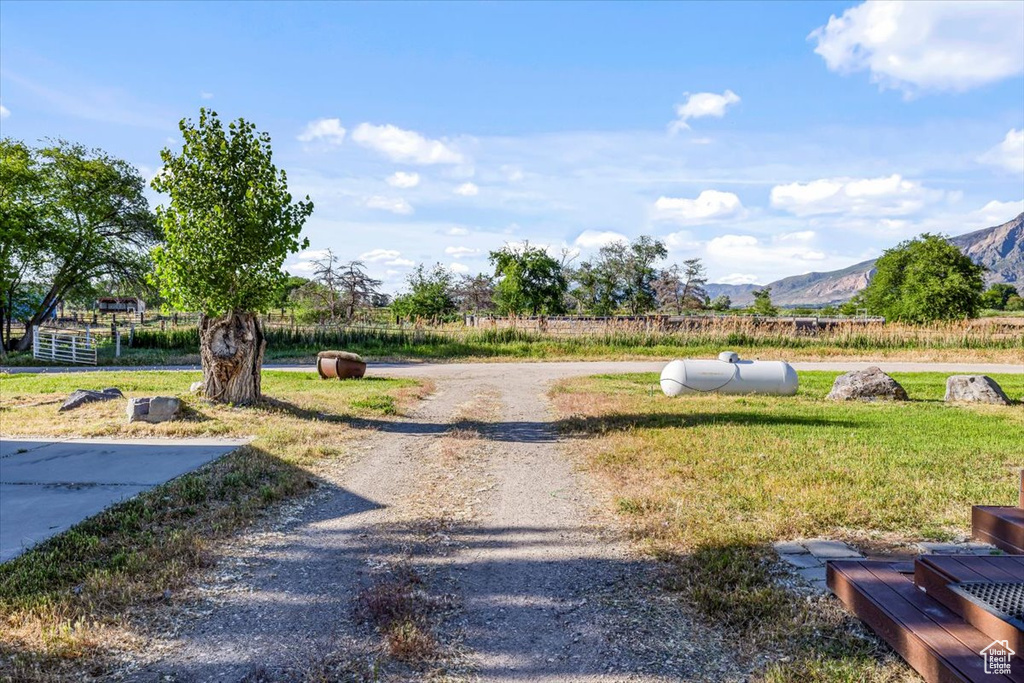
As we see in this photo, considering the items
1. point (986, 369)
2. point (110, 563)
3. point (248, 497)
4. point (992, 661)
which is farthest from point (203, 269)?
point (986, 369)

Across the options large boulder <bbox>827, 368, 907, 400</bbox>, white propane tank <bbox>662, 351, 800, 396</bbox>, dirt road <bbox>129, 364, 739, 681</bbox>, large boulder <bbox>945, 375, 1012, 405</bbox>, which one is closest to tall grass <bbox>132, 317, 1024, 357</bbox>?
white propane tank <bbox>662, 351, 800, 396</bbox>

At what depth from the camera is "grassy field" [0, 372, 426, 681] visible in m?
3.08

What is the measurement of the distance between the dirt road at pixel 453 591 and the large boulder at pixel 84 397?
19.1 ft

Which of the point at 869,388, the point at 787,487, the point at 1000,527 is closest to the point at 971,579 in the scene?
the point at 1000,527

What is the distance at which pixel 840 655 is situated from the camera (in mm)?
3012

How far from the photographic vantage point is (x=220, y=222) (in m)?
9.65

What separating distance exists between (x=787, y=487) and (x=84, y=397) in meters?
10.2

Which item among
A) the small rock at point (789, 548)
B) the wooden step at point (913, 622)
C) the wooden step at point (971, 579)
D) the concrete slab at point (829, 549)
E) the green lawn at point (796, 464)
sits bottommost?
the small rock at point (789, 548)

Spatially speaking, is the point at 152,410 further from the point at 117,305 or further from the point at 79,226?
the point at 117,305

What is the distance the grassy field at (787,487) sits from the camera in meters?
3.33

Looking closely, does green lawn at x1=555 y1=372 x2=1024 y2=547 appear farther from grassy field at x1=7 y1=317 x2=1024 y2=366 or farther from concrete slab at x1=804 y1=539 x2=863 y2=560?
grassy field at x1=7 y1=317 x2=1024 y2=366

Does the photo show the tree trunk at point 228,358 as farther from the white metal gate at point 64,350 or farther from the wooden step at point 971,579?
the white metal gate at point 64,350

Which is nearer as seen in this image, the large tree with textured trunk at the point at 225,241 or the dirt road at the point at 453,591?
the dirt road at the point at 453,591

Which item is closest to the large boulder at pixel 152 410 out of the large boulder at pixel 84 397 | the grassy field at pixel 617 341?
the large boulder at pixel 84 397
